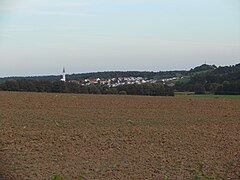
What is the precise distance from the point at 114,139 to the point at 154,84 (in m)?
21.1

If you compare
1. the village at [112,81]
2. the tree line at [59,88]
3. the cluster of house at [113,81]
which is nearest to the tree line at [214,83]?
the village at [112,81]

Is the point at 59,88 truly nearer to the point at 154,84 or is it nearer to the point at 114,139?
the point at 154,84

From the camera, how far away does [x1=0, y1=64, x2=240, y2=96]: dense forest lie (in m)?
30.7

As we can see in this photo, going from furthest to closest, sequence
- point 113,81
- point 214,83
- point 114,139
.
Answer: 1. point 113,81
2. point 214,83
3. point 114,139

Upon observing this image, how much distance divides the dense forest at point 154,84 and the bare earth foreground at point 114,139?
6.21 meters

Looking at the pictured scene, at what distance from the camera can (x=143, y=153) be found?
11719mm

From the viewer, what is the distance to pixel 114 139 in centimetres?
1363

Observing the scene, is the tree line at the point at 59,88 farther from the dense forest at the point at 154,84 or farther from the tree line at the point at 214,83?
the tree line at the point at 214,83

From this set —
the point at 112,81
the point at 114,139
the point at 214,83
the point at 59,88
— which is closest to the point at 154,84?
the point at 112,81

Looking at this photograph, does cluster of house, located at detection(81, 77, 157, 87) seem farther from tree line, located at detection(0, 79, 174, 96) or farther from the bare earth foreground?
the bare earth foreground

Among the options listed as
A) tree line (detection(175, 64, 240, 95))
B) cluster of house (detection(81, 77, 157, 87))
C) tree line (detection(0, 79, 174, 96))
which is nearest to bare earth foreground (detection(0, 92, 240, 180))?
tree line (detection(0, 79, 174, 96))

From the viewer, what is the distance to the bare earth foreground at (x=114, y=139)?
9.48m

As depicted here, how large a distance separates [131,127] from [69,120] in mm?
2542

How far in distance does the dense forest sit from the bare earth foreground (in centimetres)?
621
